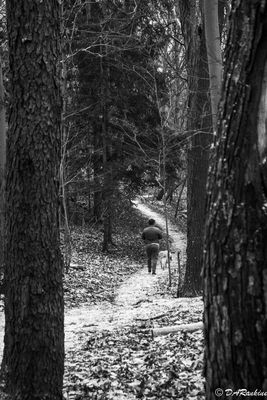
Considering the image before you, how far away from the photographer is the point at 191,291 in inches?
431

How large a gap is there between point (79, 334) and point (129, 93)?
58.4ft

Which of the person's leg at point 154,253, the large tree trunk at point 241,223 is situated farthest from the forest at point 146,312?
the person's leg at point 154,253

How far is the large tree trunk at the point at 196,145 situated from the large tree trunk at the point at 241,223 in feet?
26.5

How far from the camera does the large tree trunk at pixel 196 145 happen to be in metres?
10.6

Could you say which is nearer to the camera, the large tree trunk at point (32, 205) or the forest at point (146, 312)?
the forest at point (146, 312)

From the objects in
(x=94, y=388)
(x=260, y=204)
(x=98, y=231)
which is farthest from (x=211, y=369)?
(x=98, y=231)

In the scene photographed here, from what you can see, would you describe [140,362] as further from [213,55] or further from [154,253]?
[154,253]

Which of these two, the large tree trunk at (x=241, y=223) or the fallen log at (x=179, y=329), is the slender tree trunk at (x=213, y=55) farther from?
the large tree trunk at (x=241, y=223)

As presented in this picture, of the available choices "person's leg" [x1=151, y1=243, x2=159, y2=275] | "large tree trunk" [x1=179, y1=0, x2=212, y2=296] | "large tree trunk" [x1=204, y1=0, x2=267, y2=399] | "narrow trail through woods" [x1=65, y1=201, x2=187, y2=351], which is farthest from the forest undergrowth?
"person's leg" [x1=151, y1=243, x2=159, y2=275]

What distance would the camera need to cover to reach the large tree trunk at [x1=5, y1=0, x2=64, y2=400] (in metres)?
4.05

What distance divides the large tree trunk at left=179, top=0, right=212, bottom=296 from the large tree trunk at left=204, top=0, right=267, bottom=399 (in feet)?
26.5

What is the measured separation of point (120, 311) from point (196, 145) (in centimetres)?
432

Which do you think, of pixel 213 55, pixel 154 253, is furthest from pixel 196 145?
pixel 154 253

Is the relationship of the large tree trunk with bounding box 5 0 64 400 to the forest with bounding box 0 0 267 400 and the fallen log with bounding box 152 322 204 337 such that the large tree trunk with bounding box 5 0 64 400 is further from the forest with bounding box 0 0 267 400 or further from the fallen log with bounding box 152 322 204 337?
the fallen log with bounding box 152 322 204 337
